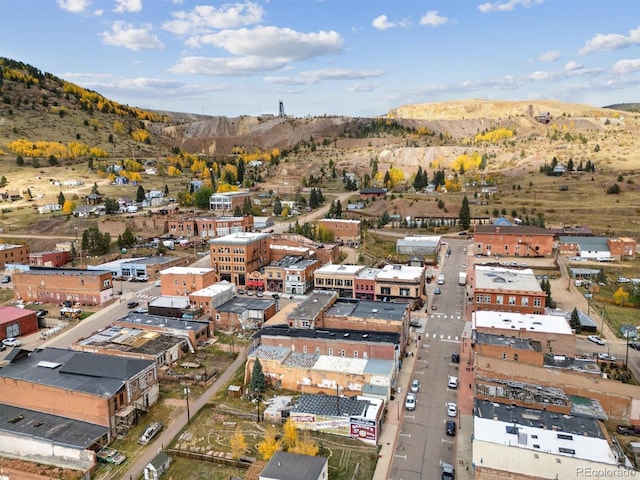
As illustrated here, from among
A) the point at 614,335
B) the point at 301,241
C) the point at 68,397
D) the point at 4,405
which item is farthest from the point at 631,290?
the point at 4,405

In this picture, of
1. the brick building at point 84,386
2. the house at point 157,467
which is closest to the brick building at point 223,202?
the brick building at point 84,386

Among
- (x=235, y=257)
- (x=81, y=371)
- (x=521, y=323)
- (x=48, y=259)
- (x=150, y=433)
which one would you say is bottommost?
(x=150, y=433)

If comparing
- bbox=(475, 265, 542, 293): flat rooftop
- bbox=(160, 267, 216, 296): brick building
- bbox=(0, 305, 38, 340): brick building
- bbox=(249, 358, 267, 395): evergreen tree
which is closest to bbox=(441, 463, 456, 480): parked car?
bbox=(249, 358, 267, 395): evergreen tree

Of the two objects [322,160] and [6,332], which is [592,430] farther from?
[322,160]

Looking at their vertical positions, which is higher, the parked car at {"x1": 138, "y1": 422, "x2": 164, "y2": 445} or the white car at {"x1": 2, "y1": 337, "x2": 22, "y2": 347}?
the white car at {"x1": 2, "y1": 337, "x2": 22, "y2": 347}

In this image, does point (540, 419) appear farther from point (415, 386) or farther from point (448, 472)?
point (415, 386)

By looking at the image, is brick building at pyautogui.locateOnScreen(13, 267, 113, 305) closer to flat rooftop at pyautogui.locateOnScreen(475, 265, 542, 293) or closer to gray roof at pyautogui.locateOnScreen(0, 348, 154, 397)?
gray roof at pyautogui.locateOnScreen(0, 348, 154, 397)

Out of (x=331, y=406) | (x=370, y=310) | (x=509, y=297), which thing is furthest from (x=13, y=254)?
(x=509, y=297)
